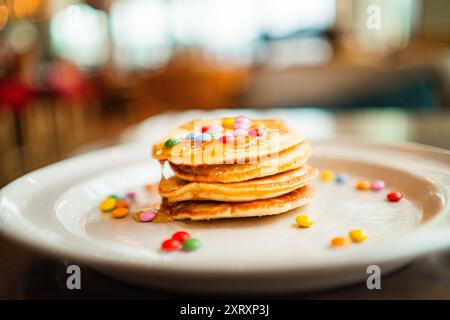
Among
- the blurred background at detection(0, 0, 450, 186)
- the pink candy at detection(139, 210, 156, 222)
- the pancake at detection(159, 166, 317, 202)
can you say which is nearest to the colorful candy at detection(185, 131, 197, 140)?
the pancake at detection(159, 166, 317, 202)

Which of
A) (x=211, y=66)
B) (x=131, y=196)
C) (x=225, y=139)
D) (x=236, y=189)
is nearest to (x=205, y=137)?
(x=225, y=139)

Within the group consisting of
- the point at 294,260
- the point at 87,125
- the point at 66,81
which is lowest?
the point at 87,125

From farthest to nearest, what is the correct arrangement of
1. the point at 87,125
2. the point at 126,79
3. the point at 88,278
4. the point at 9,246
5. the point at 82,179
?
the point at 126,79, the point at 87,125, the point at 82,179, the point at 9,246, the point at 88,278

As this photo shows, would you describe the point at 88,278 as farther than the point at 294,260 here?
Yes

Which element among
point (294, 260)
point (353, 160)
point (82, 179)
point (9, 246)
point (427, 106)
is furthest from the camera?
point (427, 106)

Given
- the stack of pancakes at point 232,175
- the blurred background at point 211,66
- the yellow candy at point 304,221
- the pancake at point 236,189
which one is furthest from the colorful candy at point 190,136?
the blurred background at point 211,66

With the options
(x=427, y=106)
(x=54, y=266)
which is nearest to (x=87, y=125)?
(x=427, y=106)

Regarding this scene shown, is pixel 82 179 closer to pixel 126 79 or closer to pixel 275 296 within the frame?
pixel 275 296
